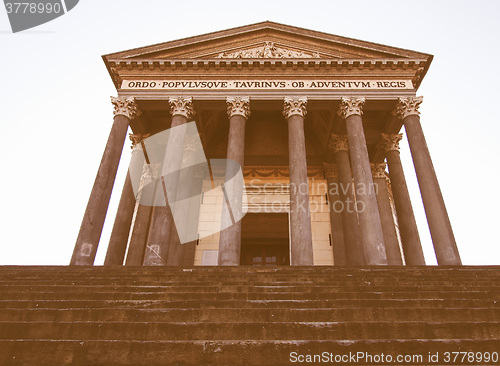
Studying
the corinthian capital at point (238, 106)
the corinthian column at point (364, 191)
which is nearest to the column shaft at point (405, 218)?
the corinthian column at point (364, 191)

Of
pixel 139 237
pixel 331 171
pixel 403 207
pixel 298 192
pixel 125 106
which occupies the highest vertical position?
pixel 331 171

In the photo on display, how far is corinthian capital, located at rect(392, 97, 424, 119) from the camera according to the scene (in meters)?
17.2

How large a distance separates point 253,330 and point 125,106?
14.4m

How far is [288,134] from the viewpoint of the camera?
1908 cm

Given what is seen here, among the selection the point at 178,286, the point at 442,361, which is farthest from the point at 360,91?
the point at 442,361

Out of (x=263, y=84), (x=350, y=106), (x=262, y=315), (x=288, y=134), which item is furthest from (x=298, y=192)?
(x=262, y=315)

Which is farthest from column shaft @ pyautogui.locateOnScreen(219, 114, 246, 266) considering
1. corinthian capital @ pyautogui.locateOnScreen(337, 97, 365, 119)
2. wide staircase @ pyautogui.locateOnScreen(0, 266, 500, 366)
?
corinthian capital @ pyautogui.locateOnScreen(337, 97, 365, 119)

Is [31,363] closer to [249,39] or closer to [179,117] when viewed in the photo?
[179,117]

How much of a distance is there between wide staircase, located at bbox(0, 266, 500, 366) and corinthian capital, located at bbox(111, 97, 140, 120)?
30.2ft

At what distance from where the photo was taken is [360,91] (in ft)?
58.3

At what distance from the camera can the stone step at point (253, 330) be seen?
18.8 ft

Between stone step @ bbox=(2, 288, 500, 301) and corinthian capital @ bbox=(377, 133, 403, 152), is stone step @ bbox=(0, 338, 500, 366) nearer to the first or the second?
stone step @ bbox=(2, 288, 500, 301)

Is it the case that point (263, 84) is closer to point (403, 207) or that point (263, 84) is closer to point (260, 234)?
point (403, 207)

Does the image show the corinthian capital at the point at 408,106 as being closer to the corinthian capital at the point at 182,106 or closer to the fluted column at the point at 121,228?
the corinthian capital at the point at 182,106
